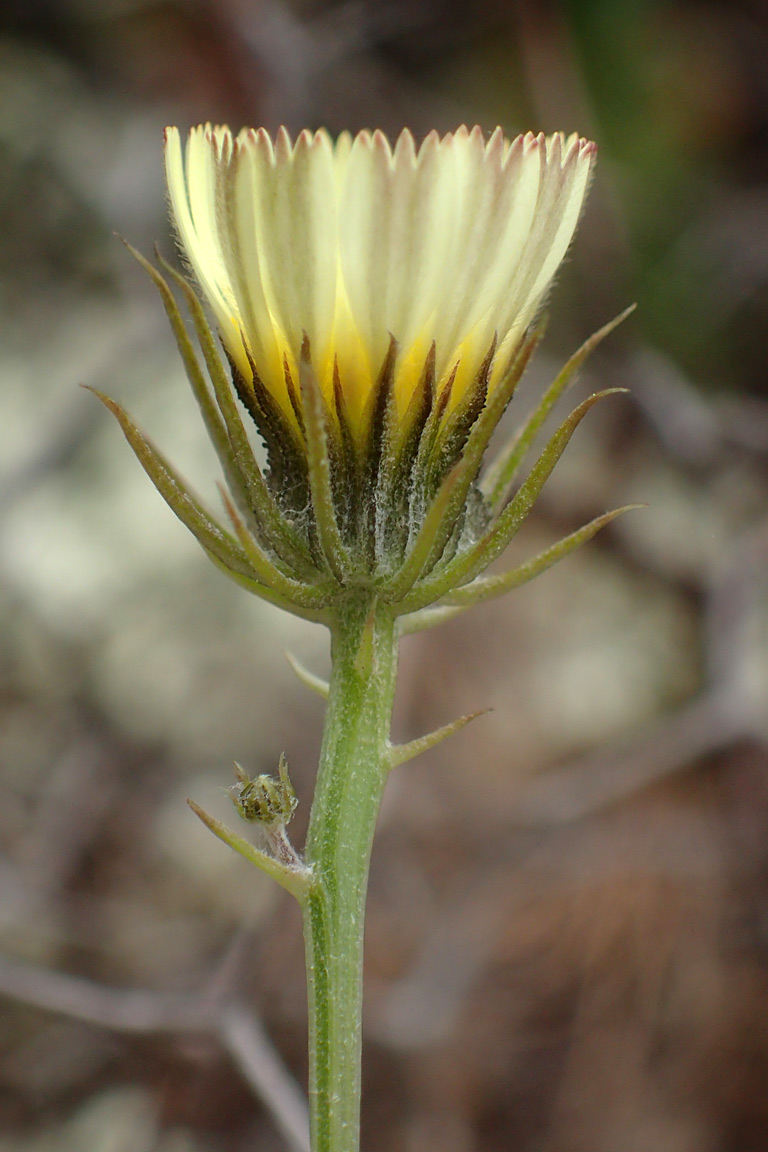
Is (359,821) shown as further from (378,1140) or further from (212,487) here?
(212,487)

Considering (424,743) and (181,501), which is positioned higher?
(181,501)

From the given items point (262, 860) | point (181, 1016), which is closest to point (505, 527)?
point (262, 860)

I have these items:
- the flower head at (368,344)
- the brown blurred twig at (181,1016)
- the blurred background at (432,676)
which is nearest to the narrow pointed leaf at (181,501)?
the flower head at (368,344)

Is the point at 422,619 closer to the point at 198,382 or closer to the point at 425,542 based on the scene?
the point at 425,542

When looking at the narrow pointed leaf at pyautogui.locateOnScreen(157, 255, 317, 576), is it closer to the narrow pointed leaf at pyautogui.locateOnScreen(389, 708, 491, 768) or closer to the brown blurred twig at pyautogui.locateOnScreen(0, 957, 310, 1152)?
the narrow pointed leaf at pyautogui.locateOnScreen(389, 708, 491, 768)

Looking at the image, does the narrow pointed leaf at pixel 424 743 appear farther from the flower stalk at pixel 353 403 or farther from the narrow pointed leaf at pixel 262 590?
the narrow pointed leaf at pixel 262 590

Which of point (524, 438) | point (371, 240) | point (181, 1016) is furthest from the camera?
point (181, 1016)
